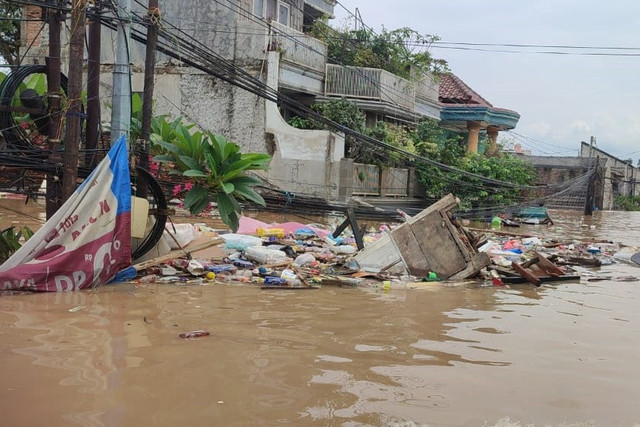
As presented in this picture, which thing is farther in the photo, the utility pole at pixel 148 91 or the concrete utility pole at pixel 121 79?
the utility pole at pixel 148 91

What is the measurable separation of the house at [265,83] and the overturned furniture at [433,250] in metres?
7.08

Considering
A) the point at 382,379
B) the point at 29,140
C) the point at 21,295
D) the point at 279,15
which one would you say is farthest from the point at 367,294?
the point at 279,15

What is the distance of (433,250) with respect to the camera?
9047mm

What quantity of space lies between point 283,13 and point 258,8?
1841mm

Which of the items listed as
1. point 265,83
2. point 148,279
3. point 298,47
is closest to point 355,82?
point 298,47

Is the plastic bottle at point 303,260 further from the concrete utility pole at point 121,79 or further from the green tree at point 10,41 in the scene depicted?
the green tree at point 10,41

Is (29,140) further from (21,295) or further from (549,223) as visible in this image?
(549,223)

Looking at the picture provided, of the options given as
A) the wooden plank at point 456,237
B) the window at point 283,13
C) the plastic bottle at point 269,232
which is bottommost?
the plastic bottle at point 269,232

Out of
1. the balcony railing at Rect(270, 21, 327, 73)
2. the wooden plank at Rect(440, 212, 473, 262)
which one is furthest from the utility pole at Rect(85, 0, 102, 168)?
the balcony railing at Rect(270, 21, 327, 73)

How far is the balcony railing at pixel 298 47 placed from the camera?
17.2 m

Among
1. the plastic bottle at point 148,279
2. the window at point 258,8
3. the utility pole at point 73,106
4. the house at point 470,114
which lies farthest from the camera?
the house at point 470,114

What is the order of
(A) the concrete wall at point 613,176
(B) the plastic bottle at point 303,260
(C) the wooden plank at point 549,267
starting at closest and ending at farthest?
(B) the plastic bottle at point 303,260
(C) the wooden plank at point 549,267
(A) the concrete wall at point 613,176

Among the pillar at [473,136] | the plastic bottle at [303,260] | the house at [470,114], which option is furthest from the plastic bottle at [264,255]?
the pillar at [473,136]

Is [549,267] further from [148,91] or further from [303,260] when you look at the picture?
[148,91]
